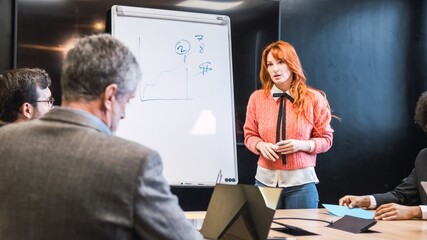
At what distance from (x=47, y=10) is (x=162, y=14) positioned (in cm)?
70

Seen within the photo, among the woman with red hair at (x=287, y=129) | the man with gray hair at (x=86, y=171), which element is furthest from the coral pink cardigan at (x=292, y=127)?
the man with gray hair at (x=86, y=171)

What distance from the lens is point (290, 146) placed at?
2.67 m

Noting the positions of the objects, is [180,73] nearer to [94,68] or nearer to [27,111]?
[27,111]

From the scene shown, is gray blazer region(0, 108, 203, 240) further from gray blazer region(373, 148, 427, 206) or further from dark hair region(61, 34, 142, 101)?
gray blazer region(373, 148, 427, 206)

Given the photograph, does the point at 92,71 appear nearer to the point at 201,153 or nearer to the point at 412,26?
the point at 201,153

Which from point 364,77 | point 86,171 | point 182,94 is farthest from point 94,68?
point 364,77

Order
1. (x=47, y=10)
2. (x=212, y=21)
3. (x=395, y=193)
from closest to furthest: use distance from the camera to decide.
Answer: (x=395, y=193), (x=47, y=10), (x=212, y=21)

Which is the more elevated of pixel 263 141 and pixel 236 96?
pixel 236 96

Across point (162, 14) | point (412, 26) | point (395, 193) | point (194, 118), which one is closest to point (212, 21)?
point (162, 14)

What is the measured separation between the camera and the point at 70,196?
38.6 inches

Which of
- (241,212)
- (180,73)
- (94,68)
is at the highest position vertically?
(180,73)

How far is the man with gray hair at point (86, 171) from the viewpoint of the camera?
98 cm

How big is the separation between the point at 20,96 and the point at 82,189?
126 cm

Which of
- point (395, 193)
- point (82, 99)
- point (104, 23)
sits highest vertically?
point (104, 23)
